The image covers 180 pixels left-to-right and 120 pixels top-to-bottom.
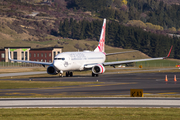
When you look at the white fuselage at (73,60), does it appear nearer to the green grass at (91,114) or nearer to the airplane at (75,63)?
the airplane at (75,63)

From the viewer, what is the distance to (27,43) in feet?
577

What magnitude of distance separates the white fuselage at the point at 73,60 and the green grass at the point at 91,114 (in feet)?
111

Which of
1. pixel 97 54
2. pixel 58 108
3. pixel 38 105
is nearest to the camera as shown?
pixel 58 108

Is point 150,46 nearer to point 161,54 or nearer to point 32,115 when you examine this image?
point 161,54

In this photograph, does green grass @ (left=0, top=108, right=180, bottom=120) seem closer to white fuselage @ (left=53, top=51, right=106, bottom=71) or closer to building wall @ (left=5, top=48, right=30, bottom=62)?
white fuselage @ (left=53, top=51, right=106, bottom=71)

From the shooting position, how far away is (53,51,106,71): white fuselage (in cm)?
5497

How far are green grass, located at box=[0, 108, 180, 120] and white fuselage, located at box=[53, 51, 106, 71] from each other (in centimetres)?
3388

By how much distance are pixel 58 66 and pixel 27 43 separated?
410 feet

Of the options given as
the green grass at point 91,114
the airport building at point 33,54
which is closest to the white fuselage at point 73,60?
the green grass at point 91,114

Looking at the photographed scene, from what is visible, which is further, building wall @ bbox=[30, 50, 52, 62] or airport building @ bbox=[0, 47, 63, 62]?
building wall @ bbox=[30, 50, 52, 62]

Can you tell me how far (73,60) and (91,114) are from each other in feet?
127

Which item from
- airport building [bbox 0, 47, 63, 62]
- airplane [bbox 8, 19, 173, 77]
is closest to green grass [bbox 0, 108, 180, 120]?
airplane [bbox 8, 19, 173, 77]

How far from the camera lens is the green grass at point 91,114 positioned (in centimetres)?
1802

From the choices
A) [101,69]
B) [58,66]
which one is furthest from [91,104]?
[101,69]
